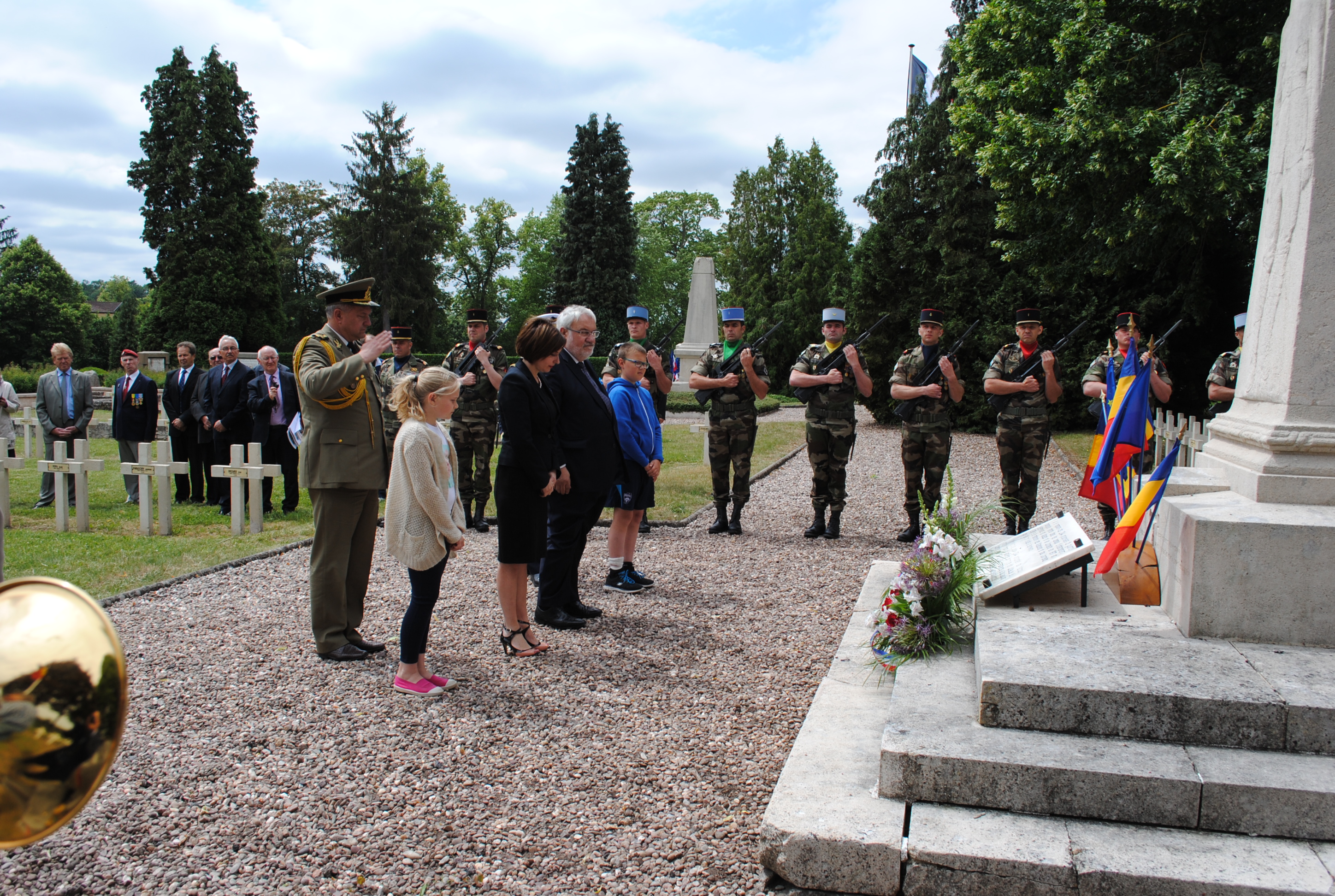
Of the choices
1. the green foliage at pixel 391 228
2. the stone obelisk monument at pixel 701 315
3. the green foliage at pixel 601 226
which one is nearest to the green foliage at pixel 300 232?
the green foliage at pixel 391 228

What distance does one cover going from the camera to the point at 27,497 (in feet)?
37.0

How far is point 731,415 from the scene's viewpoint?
Answer: 345 inches

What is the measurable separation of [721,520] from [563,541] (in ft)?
12.1

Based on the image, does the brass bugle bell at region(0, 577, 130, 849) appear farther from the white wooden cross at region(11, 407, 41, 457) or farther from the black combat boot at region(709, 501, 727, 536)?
the white wooden cross at region(11, 407, 41, 457)

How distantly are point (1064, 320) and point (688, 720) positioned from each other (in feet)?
57.4

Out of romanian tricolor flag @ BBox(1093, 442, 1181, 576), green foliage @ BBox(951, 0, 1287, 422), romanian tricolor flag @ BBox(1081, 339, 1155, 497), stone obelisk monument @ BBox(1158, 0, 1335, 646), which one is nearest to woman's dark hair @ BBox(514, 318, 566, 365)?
romanian tricolor flag @ BBox(1093, 442, 1181, 576)

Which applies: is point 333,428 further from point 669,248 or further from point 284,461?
point 669,248

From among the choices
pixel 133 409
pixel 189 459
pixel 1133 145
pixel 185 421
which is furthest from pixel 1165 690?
pixel 1133 145

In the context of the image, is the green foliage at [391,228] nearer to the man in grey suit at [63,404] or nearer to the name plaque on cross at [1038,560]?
the man in grey suit at [63,404]

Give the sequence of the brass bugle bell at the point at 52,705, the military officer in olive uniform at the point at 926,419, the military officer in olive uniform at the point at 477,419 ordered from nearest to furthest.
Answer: the brass bugle bell at the point at 52,705 → the military officer in olive uniform at the point at 926,419 → the military officer in olive uniform at the point at 477,419


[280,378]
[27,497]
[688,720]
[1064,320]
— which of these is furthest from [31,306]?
[688,720]

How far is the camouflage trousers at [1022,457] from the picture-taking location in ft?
26.2

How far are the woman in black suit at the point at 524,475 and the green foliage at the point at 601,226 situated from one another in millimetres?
38860

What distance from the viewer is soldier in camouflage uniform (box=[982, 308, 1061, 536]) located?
7.96 meters
